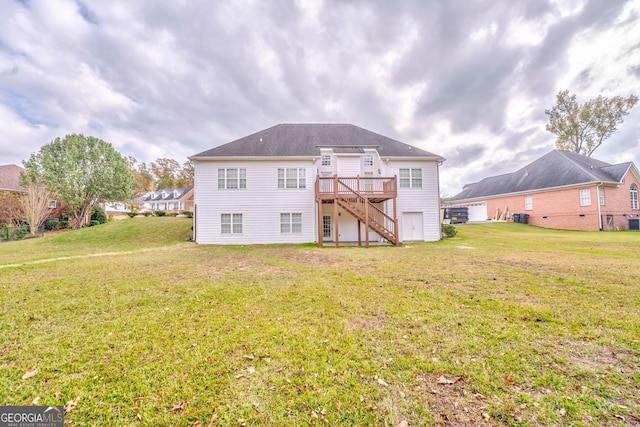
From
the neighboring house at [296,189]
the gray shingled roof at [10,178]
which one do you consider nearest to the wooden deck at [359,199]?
the neighboring house at [296,189]

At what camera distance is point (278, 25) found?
48.5 feet

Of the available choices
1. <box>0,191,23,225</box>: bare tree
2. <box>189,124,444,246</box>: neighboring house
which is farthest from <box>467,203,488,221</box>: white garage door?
<box>0,191,23,225</box>: bare tree

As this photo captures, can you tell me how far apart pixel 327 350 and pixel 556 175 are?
106 feet

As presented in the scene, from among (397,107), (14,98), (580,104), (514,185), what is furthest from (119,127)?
(580,104)

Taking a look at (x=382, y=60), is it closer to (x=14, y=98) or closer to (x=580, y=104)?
(x=14, y=98)

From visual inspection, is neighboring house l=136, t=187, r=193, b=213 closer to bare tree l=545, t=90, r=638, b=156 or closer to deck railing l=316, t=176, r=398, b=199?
deck railing l=316, t=176, r=398, b=199

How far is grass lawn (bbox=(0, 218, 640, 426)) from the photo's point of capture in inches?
83.9

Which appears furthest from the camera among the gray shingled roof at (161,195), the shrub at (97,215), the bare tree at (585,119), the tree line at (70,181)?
the gray shingled roof at (161,195)

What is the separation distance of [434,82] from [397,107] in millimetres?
3521

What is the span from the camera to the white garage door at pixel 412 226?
16.5 meters

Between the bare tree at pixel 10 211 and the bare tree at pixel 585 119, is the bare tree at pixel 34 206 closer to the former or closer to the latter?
the bare tree at pixel 10 211

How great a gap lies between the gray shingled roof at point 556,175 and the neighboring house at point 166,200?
48.3 meters

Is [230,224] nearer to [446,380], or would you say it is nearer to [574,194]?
[446,380]

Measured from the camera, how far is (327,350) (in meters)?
3.09
